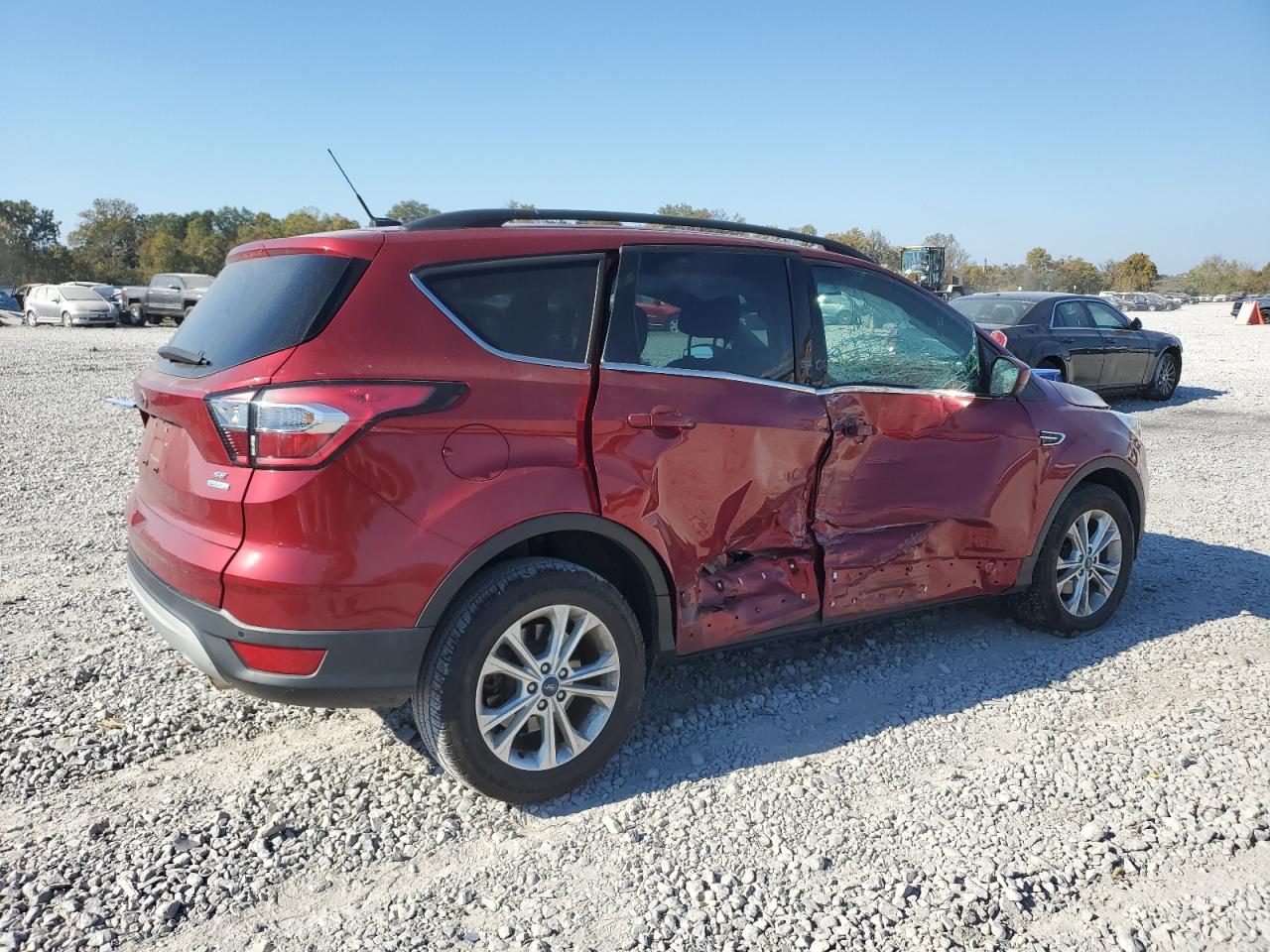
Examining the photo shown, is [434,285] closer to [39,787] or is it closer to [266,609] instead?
[266,609]

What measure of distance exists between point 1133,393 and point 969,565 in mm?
12382

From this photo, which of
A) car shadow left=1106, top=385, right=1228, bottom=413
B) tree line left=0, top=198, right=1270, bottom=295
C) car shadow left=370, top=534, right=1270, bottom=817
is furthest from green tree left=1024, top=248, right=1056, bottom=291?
car shadow left=370, top=534, right=1270, bottom=817

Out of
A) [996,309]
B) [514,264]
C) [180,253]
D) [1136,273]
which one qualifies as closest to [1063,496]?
[514,264]

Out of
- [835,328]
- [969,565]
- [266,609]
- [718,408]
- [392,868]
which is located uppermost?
[835,328]

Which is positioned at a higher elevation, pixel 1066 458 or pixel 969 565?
pixel 1066 458

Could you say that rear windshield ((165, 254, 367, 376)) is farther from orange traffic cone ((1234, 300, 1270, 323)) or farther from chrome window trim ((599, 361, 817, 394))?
orange traffic cone ((1234, 300, 1270, 323))

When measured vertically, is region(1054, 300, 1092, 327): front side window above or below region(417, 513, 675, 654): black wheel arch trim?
above

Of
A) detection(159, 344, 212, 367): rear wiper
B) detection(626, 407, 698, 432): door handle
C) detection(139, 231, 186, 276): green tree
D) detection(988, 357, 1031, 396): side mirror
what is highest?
detection(139, 231, 186, 276): green tree

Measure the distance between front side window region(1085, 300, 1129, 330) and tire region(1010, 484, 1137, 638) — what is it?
10.1 metres

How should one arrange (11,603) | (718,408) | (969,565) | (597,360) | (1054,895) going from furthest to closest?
(11,603), (969,565), (718,408), (597,360), (1054,895)

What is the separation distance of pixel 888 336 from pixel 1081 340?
10.7 m

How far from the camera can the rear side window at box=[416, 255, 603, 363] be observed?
3068mm

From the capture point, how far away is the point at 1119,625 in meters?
4.96

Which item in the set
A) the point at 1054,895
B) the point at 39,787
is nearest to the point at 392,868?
the point at 39,787
